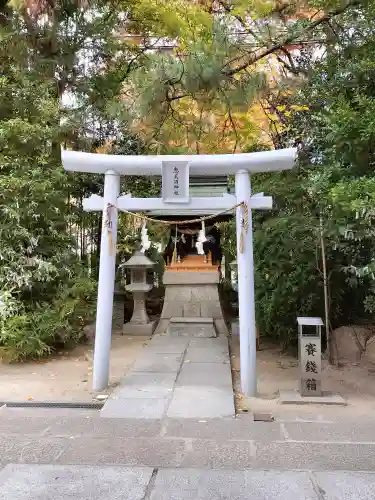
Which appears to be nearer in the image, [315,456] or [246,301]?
[315,456]

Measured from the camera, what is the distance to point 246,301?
5.38 meters

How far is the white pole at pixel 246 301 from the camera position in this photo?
5336mm

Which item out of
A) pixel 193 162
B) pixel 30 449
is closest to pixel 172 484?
pixel 30 449

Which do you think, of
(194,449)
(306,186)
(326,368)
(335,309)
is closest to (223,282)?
(335,309)

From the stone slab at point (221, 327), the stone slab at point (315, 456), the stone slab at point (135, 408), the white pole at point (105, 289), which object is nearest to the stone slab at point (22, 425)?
the stone slab at point (135, 408)

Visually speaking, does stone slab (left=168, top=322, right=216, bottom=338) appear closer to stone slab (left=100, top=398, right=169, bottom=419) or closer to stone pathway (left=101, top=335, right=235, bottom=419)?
stone pathway (left=101, top=335, right=235, bottom=419)

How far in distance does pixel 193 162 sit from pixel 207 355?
11.0 feet

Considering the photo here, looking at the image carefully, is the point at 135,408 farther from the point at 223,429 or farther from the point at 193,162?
the point at 193,162

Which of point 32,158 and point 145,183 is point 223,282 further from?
point 32,158

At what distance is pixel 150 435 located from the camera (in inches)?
159

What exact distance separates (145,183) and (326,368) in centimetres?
621

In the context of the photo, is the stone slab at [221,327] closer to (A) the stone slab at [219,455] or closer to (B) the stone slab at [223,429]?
(B) the stone slab at [223,429]

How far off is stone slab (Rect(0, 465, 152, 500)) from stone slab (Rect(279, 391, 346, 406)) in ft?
7.40

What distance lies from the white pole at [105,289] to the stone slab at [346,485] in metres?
3.02
